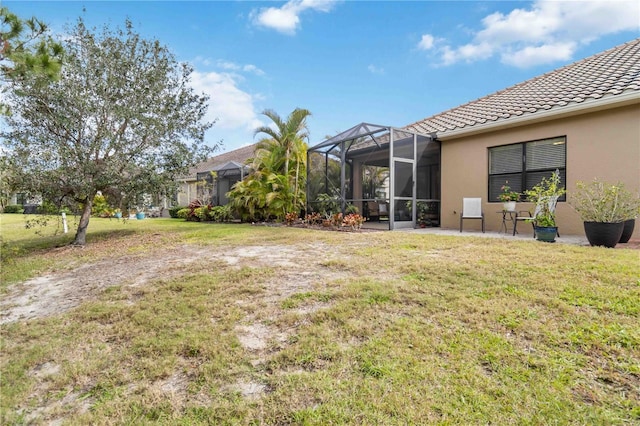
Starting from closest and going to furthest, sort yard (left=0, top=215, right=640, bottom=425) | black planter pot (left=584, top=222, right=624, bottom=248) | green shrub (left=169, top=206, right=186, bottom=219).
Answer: yard (left=0, top=215, right=640, bottom=425) → black planter pot (left=584, top=222, right=624, bottom=248) → green shrub (left=169, top=206, right=186, bottom=219)

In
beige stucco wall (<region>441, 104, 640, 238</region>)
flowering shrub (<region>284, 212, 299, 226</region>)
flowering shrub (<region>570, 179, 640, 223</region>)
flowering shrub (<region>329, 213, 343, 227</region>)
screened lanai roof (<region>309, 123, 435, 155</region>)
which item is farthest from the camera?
flowering shrub (<region>284, 212, 299, 226</region>)

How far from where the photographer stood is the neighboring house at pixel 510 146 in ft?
24.3

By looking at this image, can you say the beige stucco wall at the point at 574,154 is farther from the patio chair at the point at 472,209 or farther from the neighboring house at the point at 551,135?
the patio chair at the point at 472,209

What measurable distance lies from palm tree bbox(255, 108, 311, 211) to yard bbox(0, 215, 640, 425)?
8.87 m

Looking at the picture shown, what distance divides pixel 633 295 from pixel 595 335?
1180 millimetres

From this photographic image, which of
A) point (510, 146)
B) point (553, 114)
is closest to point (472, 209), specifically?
point (510, 146)

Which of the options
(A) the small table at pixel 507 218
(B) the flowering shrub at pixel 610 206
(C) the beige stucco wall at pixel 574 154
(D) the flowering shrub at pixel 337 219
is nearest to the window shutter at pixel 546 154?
(C) the beige stucco wall at pixel 574 154

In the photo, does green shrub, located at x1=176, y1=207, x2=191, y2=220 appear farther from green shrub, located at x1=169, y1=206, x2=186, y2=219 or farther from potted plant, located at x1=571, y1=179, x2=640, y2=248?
potted plant, located at x1=571, y1=179, x2=640, y2=248

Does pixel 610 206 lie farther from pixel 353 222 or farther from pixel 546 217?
pixel 353 222

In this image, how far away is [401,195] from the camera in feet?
34.0

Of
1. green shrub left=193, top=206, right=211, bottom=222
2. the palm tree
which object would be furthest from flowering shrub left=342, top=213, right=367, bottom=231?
green shrub left=193, top=206, right=211, bottom=222

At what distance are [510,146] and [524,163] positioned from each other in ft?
2.07

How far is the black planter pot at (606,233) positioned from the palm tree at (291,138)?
367 inches

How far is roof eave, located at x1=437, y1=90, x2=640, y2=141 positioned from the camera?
689 centimetres
